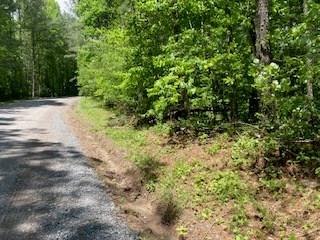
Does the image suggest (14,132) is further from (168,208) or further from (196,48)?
(168,208)

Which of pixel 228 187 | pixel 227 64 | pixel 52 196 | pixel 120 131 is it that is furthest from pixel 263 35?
pixel 120 131

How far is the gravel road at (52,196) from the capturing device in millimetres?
7621

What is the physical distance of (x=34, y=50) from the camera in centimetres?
5725

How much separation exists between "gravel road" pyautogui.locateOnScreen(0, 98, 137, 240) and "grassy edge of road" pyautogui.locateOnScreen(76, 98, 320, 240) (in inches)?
49.2

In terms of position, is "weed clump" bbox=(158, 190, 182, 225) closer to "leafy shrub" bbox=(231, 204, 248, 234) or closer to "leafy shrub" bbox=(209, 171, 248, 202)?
"leafy shrub" bbox=(209, 171, 248, 202)

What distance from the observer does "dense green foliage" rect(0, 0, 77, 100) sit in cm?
4347

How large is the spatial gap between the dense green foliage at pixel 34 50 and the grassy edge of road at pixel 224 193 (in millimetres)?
32352

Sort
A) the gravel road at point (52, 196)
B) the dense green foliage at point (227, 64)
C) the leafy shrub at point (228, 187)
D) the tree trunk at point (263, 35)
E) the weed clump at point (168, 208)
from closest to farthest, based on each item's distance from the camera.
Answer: the gravel road at point (52, 196) < the dense green foliage at point (227, 64) < the weed clump at point (168, 208) < the leafy shrub at point (228, 187) < the tree trunk at point (263, 35)

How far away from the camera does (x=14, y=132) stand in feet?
56.8

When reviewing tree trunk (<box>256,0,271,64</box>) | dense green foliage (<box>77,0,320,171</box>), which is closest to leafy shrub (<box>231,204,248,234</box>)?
dense green foliage (<box>77,0,320,171</box>)

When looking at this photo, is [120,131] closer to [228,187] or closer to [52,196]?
[52,196]

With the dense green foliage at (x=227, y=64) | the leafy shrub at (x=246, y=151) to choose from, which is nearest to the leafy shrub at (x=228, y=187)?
the leafy shrub at (x=246, y=151)

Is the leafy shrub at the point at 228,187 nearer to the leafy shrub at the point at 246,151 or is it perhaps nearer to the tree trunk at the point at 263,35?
the leafy shrub at the point at 246,151

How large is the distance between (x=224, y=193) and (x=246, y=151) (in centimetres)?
180
